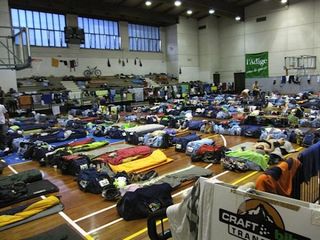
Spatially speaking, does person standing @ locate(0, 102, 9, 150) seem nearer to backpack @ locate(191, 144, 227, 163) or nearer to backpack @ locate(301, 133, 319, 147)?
backpack @ locate(191, 144, 227, 163)

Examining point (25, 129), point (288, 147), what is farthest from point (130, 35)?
point (288, 147)

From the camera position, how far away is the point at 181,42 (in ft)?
85.3

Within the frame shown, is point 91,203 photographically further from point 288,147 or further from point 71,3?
point 71,3

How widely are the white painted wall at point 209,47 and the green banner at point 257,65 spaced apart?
3346 millimetres

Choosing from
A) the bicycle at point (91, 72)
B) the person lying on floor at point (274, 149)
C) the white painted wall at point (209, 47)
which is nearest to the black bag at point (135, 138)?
the person lying on floor at point (274, 149)

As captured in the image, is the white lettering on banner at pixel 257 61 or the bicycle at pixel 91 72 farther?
the white lettering on banner at pixel 257 61

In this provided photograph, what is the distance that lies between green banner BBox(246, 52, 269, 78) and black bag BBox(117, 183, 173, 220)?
21545 millimetres

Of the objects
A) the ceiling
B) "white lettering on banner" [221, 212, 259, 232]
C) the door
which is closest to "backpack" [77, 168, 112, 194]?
"white lettering on banner" [221, 212, 259, 232]

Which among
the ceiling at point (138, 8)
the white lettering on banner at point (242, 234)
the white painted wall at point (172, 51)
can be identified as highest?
the ceiling at point (138, 8)

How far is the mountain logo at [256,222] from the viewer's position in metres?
1.77

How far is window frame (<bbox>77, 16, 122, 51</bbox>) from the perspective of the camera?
71.3 ft

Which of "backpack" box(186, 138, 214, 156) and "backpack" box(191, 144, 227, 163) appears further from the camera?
"backpack" box(186, 138, 214, 156)

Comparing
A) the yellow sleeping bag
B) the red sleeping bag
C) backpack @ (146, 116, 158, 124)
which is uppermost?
backpack @ (146, 116, 158, 124)

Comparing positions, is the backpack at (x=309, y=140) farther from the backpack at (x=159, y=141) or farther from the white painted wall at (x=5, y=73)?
the white painted wall at (x=5, y=73)
